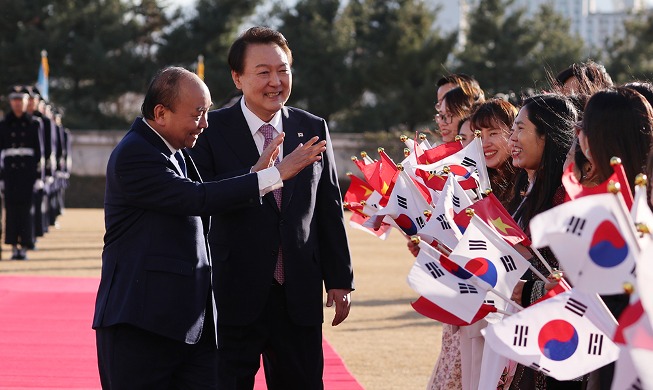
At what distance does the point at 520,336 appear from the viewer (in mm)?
2871

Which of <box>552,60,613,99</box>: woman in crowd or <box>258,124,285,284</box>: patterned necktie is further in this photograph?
<box>552,60,613,99</box>: woman in crowd

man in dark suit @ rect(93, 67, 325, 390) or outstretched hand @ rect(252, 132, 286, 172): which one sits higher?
outstretched hand @ rect(252, 132, 286, 172)

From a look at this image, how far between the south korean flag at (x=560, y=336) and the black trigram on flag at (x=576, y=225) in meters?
0.33

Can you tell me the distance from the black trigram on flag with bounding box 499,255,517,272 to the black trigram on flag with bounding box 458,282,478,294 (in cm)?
20

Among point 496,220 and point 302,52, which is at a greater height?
point 302,52

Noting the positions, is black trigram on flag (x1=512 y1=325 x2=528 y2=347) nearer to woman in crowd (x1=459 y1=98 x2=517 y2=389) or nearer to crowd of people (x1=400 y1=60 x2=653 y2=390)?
crowd of people (x1=400 y1=60 x2=653 y2=390)

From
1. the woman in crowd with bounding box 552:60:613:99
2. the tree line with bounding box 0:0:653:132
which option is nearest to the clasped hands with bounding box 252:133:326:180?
the woman in crowd with bounding box 552:60:613:99

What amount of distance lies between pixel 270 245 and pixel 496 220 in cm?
100

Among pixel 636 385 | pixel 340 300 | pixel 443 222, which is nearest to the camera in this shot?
pixel 636 385

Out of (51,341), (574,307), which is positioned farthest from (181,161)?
(51,341)

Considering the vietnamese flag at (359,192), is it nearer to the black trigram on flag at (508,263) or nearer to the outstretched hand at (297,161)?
the outstretched hand at (297,161)

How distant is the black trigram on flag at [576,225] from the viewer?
2543mm

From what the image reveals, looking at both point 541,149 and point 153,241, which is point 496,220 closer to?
point 541,149

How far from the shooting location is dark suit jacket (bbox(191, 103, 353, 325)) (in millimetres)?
4273
